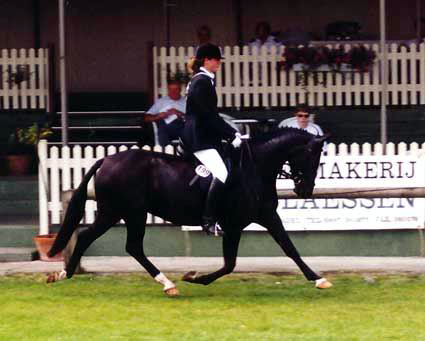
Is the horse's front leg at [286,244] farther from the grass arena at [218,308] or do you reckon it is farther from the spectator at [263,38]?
the spectator at [263,38]

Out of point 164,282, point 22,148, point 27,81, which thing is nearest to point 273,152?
point 164,282

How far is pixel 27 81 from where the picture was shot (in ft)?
63.2

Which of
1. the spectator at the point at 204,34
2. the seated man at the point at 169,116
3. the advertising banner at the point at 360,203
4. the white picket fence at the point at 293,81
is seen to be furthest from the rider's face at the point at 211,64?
the spectator at the point at 204,34

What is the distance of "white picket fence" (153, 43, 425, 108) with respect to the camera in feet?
61.6

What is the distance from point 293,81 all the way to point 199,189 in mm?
6773

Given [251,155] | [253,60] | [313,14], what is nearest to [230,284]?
[251,155]

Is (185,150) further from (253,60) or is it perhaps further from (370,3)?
(370,3)

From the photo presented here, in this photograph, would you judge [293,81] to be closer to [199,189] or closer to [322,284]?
[199,189]

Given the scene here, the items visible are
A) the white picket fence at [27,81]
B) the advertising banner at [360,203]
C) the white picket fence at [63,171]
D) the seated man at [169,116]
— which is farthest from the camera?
the white picket fence at [27,81]

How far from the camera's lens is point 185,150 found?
1249 cm

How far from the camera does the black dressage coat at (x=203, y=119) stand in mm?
12070

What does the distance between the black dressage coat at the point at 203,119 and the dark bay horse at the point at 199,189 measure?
315 millimetres

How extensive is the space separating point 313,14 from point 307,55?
1532 mm

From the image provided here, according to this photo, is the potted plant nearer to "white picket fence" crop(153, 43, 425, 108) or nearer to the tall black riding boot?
"white picket fence" crop(153, 43, 425, 108)
